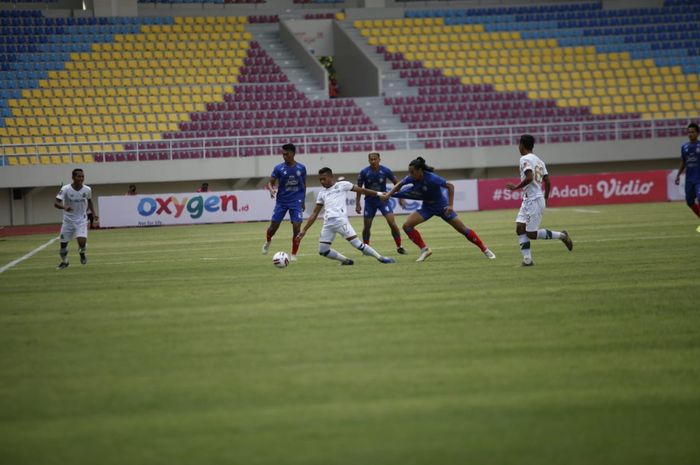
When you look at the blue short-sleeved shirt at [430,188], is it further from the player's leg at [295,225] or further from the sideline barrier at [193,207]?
the sideline barrier at [193,207]

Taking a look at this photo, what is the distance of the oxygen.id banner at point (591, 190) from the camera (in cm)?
3678

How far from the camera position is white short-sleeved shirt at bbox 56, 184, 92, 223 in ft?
60.8

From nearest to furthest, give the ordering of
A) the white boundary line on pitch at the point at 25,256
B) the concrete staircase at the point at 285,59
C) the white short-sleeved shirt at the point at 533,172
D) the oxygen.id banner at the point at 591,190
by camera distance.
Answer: the white short-sleeved shirt at the point at 533,172 → the white boundary line on pitch at the point at 25,256 → the oxygen.id banner at the point at 591,190 → the concrete staircase at the point at 285,59

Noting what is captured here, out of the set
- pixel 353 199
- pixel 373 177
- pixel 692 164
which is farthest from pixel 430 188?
pixel 353 199

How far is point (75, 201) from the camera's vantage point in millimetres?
18625

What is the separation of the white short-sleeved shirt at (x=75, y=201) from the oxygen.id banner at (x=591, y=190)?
66.7 ft

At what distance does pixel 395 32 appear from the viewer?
4681 cm

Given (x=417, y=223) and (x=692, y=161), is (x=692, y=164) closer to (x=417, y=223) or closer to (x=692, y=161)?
(x=692, y=161)

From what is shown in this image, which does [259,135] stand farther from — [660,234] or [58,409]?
[58,409]

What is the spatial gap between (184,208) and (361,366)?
88.8ft

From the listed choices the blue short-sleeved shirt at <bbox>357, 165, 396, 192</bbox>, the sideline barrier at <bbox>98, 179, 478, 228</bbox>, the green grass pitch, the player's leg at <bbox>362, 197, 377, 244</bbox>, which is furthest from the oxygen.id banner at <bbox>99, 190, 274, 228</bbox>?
the green grass pitch

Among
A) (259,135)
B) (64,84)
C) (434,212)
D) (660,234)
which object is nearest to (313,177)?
(259,135)

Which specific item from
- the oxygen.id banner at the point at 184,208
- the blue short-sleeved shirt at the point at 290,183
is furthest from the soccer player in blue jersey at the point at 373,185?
the oxygen.id banner at the point at 184,208

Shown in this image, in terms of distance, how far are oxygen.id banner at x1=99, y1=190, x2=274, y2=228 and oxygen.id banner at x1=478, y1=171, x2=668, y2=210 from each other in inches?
322
